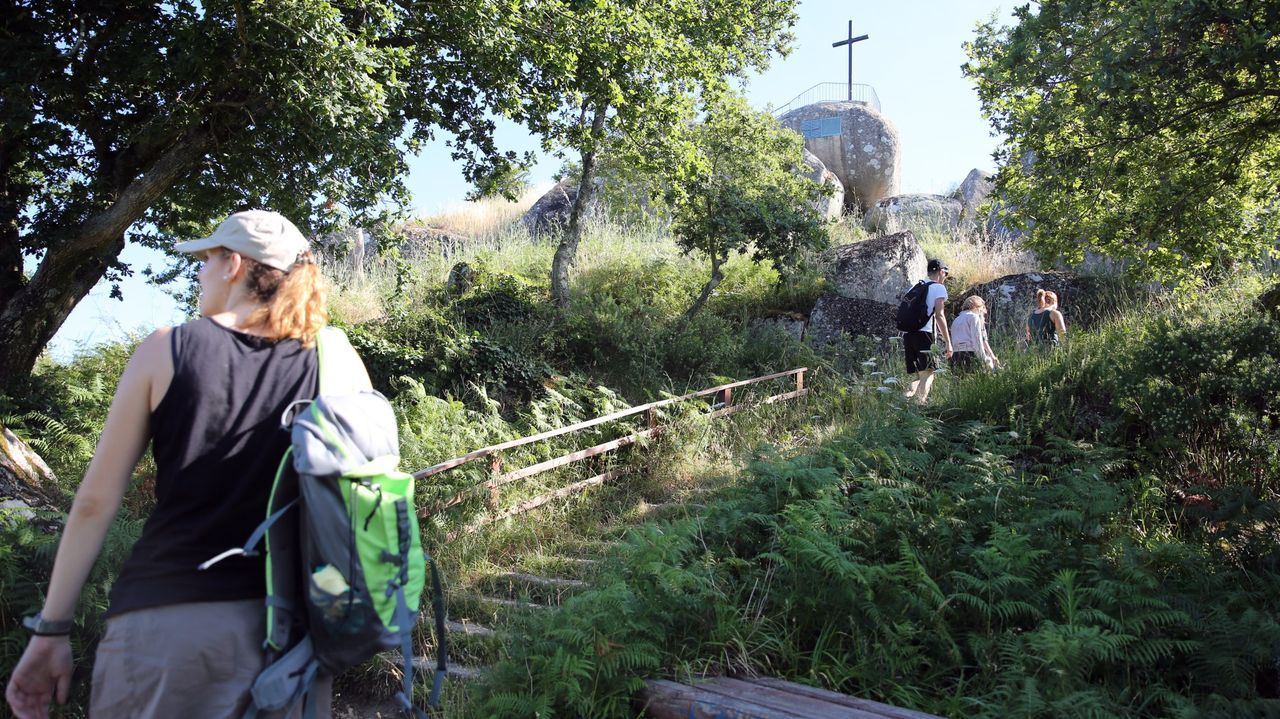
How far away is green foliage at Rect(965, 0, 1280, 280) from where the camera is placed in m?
7.53

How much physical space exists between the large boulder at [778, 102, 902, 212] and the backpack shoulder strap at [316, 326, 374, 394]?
28.7m

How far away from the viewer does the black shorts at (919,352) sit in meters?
10.9

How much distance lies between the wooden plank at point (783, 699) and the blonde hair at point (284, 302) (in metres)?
2.69

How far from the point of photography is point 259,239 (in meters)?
2.34

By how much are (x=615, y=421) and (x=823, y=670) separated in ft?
20.9

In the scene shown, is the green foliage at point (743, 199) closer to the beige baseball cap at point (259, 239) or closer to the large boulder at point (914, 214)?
the large boulder at point (914, 214)

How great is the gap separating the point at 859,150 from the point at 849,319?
1635cm

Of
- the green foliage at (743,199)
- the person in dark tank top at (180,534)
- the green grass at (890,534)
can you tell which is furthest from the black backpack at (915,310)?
the person in dark tank top at (180,534)

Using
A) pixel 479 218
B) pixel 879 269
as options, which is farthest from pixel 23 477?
pixel 479 218

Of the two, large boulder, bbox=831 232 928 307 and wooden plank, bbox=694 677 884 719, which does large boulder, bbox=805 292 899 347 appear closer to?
large boulder, bbox=831 232 928 307

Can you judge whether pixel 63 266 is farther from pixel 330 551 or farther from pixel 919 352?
pixel 919 352

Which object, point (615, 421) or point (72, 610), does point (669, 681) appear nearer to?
point (72, 610)

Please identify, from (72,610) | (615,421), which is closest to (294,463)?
(72,610)

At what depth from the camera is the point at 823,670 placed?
4.51 metres
